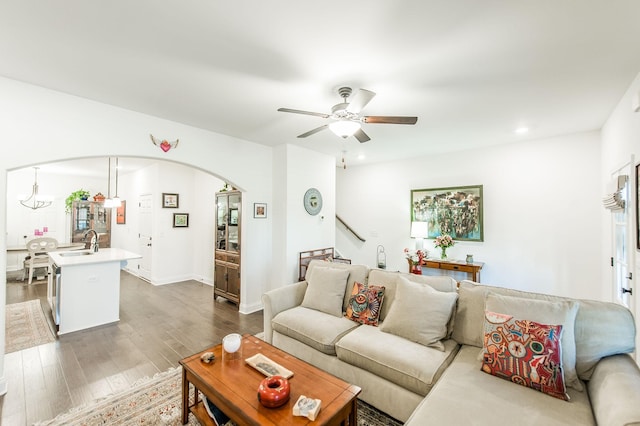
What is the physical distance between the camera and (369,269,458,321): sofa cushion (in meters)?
2.48

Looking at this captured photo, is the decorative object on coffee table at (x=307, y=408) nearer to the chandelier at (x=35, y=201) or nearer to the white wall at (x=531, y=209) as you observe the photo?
the white wall at (x=531, y=209)

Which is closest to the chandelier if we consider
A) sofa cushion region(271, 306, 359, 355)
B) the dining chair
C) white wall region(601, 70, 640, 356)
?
the dining chair

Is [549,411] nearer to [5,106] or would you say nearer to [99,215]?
[5,106]

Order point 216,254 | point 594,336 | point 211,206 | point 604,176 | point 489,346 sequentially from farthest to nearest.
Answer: point 211,206 → point 216,254 → point 604,176 → point 489,346 → point 594,336

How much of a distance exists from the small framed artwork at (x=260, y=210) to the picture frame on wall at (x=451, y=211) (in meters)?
2.92

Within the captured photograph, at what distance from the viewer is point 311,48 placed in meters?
2.04

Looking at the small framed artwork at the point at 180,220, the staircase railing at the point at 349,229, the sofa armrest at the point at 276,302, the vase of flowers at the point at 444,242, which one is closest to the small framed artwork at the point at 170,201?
the small framed artwork at the point at 180,220

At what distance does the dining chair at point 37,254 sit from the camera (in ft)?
20.2

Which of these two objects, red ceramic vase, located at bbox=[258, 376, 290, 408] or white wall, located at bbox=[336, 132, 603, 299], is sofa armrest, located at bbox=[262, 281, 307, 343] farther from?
white wall, located at bbox=[336, 132, 603, 299]

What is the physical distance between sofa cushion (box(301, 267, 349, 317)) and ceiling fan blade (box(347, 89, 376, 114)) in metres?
1.71

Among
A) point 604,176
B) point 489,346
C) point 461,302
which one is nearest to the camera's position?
point 489,346

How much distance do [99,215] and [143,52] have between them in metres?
8.76

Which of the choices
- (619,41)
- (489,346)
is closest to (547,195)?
(619,41)

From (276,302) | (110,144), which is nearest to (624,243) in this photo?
(276,302)
